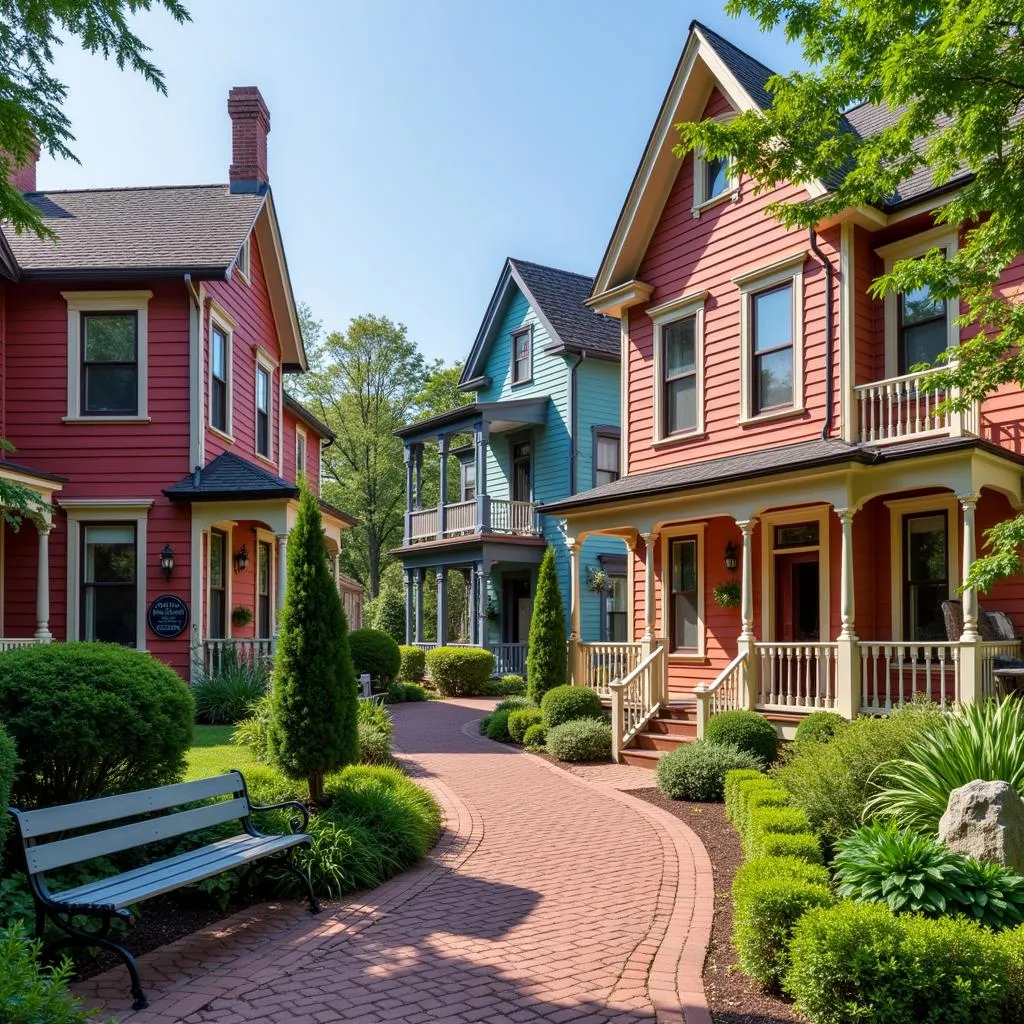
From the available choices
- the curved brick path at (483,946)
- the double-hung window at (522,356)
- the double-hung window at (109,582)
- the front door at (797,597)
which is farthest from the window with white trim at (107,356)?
the double-hung window at (522,356)

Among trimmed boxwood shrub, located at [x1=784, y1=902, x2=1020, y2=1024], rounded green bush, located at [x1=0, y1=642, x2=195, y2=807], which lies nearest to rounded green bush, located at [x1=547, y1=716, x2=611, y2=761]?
rounded green bush, located at [x1=0, y1=642, x2=195, y2=807]

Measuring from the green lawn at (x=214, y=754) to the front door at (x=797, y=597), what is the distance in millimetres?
8055

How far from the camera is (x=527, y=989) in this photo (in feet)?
17.3

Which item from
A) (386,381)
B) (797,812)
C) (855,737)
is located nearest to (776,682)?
(855,737)

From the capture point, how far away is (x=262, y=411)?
20.9 metres

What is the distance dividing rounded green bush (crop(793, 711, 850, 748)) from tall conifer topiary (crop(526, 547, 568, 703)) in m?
5.27

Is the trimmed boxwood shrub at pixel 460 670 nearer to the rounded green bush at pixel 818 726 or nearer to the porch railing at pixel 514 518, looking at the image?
the porch railing at pixel 514 518

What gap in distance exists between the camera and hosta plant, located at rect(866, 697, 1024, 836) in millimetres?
6852

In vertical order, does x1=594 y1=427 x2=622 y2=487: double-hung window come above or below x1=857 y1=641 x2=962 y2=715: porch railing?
above

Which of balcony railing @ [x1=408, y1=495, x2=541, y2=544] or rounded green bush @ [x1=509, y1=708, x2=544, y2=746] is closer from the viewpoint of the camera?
rounded green bush @ [x1=509, y1=708, x2=544, y2=746]

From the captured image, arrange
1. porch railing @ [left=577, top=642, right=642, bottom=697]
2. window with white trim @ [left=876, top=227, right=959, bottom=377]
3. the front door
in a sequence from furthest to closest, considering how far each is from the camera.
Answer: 1. porch railing @ [left=577, top=642, right=642, bottom=697]
2. the front door
3. window with white trim @ [left=876, top=227, right=959, bottom=377]

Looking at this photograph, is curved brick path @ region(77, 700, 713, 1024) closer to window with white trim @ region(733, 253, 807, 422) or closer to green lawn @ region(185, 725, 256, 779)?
green lawn @ region(185, 725, 256, 779)

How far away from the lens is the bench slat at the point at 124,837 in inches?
212

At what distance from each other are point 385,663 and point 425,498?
83.6 ft
